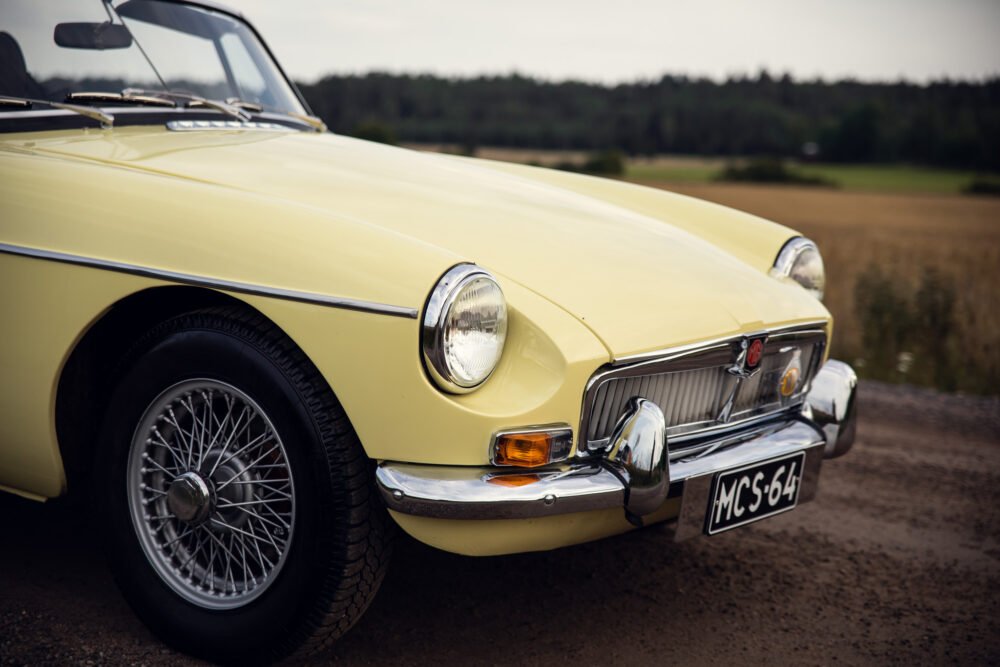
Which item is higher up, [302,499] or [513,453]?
[513,453]

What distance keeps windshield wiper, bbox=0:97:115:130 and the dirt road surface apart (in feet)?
4.09

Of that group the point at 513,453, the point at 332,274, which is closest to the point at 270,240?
the point at 332,274

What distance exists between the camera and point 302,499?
1.96 m

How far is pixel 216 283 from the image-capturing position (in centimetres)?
201

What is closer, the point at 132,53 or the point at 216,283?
the point at 216,283

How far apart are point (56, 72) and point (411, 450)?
1.91 metres

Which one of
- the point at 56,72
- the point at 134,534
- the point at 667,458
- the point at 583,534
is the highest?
the point at 56,72

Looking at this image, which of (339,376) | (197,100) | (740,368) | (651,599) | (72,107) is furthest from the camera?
(197,100)

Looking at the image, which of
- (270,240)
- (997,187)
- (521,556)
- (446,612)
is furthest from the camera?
(997,187)

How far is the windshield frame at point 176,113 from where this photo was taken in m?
2.71

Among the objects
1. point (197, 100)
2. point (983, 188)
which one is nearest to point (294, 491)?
point (197, 100)

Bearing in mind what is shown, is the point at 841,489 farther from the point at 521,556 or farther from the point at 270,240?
the point at 270,240

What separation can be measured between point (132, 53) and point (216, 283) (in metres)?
1.53

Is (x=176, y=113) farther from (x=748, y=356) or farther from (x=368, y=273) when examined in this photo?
(x=748, y=356)
